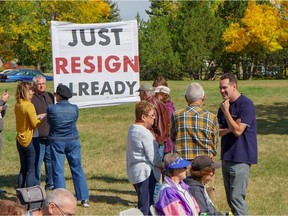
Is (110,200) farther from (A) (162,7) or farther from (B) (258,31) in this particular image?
(A) (162,7)

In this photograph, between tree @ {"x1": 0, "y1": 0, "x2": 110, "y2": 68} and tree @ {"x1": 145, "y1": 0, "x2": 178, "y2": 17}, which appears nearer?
tree @ {"x1": 0, "y1": 0, "x2": 110, "y2": 68}

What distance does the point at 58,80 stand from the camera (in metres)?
8.38

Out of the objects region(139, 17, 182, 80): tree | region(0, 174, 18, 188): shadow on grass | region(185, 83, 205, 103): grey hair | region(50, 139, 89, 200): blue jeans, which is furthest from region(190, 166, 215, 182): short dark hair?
region(139, 17, 182, 80): tree

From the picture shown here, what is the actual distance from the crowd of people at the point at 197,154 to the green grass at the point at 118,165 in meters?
1.45

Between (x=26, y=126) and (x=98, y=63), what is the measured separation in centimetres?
138

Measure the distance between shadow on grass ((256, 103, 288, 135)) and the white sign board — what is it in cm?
896

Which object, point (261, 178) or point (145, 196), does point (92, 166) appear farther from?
point (145, 196)

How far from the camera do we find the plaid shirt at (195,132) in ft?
21.0

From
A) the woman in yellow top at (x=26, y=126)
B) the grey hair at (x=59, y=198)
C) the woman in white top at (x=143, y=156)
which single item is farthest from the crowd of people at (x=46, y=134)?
the grey hair at (x=59, y=198)

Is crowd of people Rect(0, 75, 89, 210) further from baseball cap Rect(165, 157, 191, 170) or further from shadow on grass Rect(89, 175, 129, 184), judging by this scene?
baseball cap Rect(165, 157, 191, 170)

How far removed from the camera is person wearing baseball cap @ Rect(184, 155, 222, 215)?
550cm

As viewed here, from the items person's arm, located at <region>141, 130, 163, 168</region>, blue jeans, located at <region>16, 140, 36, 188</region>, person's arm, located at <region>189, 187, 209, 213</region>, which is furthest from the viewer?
blue jeans, located at <region>16, 140, 36, 188</region>

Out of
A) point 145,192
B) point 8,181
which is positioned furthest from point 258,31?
point 145,192

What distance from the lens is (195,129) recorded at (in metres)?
6.40
